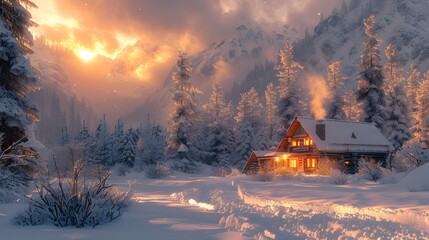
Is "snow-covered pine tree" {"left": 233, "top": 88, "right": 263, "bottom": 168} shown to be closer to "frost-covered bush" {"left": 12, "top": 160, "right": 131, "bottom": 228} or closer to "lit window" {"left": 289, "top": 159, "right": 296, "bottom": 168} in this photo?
"lit window" {"left": 289, "top": 159, "right": 296, "bottom": 168}

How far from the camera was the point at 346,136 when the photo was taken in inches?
1763

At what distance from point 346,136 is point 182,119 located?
58.5ft

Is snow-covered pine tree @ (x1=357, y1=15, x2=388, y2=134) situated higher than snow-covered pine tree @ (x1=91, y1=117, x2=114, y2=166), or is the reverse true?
snow-covered pine tree @ (x1=357, y1=15, x2=388, y2=134)

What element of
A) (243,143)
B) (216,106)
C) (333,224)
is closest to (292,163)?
(243,143)

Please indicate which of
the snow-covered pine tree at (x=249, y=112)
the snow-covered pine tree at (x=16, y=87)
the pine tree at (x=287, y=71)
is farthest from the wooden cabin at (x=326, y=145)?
the snow-covered pine tree at (x=16, y=87)

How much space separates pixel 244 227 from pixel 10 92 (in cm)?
1254

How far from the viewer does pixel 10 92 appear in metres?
18.7

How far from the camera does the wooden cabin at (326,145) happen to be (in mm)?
43438

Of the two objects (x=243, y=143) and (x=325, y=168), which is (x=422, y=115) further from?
(x=243, y=143)

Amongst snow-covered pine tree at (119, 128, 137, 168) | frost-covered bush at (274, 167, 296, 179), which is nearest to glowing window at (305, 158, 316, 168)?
frost-covered bush at (274, 167, 296, 179)

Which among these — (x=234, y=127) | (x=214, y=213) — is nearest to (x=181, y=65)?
(x=234, y=127)

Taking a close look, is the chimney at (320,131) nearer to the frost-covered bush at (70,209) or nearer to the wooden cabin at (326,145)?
the wooden cabin at (326,145)

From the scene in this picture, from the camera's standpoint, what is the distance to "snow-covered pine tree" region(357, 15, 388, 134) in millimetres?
49062

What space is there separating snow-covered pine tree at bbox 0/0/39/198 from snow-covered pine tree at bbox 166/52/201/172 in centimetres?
3041
